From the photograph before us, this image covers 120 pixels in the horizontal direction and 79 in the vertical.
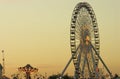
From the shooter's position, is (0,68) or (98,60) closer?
(98,60)

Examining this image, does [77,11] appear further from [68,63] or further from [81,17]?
[68,63]

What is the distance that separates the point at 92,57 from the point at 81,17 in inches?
356

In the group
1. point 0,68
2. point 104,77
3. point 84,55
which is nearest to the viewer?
point 84,55

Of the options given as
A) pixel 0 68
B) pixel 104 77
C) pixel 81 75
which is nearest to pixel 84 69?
pixel 81 75

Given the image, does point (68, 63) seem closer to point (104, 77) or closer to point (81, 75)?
point (81, 75)

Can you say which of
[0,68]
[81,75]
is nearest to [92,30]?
[81,75]

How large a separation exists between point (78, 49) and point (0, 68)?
2444 inches

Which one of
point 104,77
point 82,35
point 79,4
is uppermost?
point 79,4

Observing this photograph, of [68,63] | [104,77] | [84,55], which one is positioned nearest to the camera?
[84,55]

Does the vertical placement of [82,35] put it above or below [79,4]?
below

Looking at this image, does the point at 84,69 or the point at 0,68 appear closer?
the point at 84,69

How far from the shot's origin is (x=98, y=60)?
114625 mm

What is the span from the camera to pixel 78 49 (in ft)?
359

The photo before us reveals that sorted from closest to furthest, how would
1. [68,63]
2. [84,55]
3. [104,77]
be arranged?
[84,55] → [68,63] → [104,77]
